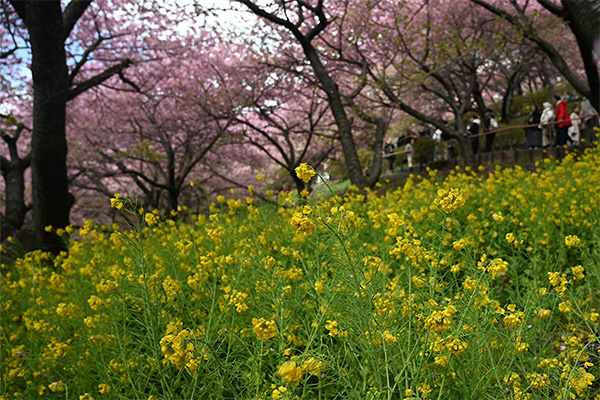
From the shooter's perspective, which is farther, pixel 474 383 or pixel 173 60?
pixel 173 60

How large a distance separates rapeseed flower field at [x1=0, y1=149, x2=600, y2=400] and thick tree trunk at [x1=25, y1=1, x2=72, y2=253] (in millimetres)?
1840

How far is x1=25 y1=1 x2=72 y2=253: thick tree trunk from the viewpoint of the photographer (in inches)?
209

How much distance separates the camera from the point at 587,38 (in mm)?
4902

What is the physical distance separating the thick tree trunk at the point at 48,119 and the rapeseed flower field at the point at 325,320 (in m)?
1.84

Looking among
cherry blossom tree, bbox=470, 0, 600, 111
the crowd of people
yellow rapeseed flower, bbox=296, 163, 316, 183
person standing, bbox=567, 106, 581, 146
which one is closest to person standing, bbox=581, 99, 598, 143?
the crowd of people

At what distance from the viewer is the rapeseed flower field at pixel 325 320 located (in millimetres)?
1552

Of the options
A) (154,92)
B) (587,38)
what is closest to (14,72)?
(154,92)

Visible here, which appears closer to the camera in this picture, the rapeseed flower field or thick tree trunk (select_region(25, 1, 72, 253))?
the rapeseed flower field

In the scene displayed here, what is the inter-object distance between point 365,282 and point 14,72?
1483 centimetres

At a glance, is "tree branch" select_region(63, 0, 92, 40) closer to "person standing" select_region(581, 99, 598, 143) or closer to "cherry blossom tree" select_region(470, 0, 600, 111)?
"cherry blossom tree" select_region(470, 0, 600, 111)

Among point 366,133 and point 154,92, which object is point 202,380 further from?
point 366,133

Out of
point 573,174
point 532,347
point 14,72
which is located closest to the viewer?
point 532,347

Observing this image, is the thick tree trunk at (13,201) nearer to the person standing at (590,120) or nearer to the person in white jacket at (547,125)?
the person standing at (590,120)

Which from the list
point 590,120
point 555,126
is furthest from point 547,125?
point 590,120
